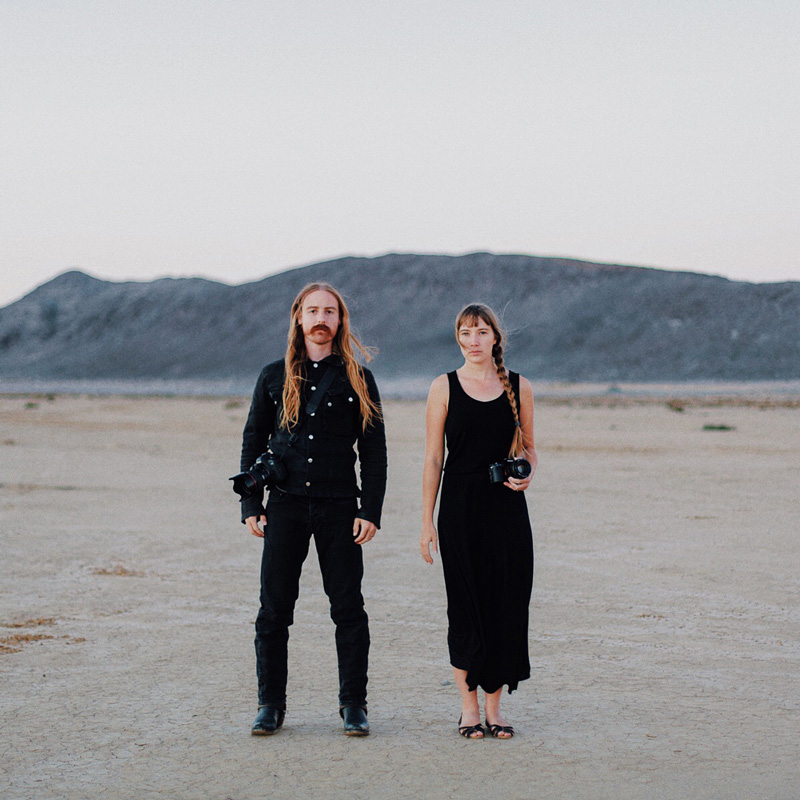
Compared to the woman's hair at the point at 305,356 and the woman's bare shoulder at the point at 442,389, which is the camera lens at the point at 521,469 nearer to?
the woman's bare shoulder at the point at 442,389

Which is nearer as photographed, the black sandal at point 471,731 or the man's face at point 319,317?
the black sandal at point 471,731

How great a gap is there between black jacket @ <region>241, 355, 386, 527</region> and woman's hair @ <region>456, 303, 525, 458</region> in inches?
18.9

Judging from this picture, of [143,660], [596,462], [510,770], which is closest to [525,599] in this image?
[510,770]

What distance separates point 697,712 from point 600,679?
0.65 meters

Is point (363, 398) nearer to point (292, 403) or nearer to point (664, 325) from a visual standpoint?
point (292, 403)

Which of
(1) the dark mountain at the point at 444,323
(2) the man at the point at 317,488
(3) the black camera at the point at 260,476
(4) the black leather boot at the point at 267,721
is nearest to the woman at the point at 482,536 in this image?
(2) the man at the point at 317,488

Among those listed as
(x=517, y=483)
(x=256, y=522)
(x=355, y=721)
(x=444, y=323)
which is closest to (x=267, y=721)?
(x=355, y=721)

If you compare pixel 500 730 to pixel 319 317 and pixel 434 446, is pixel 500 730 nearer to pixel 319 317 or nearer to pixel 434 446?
pixel 434 446

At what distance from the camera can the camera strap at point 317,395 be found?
450cm

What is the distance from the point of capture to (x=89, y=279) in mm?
165625

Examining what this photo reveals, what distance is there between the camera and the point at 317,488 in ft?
14.5

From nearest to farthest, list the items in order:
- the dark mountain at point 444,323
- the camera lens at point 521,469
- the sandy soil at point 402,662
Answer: the sandy soil at point 402,662 < the camera lens at point 521,469 < the dark mountain at point 444,323

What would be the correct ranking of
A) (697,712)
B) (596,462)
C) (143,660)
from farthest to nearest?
1. (596,462)
2. (143,660)
3. (697,712)

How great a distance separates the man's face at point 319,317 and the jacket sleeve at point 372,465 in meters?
0.24
